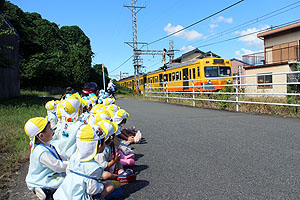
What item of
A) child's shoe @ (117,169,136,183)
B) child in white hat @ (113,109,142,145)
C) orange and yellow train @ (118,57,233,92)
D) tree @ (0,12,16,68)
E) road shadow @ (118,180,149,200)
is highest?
tree @ (0,12,16,68)

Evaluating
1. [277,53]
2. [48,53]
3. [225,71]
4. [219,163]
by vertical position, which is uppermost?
[48,53]

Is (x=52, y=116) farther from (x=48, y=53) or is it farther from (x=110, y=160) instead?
(x=48, y=53)

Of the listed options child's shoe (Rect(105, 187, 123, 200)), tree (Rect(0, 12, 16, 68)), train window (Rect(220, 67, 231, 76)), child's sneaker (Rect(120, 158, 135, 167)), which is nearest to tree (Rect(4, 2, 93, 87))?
tree (Rect(0, 12, 16, 68))

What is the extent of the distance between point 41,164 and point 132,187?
1.29 m

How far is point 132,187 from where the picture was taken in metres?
3.72

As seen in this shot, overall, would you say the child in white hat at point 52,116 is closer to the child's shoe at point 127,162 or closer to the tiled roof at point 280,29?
the child's shoe at point 127,162

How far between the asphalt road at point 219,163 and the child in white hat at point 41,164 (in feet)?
2.97

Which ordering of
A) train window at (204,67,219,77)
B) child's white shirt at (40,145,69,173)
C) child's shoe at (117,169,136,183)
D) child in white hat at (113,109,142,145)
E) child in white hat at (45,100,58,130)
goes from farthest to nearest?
1. train window at (204,67,219,77)
2. child in white hat at (45,100,58,130)
3. child in white hat at (113,109,142,145)
4. child's shoe at (117,169,136,183)
5. child's white shirt at (40,145,69,173)

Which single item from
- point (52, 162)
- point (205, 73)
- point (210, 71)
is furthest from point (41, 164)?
point (210, 71)

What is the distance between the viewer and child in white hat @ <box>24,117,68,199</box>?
120 inches

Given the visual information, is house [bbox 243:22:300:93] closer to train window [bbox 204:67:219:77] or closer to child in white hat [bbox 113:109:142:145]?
train window [bbox 204:67:219:77]

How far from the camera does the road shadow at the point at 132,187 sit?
11.6 ft

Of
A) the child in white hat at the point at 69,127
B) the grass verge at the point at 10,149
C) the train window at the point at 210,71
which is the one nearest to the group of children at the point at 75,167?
the child in white hat at the point at 69,127

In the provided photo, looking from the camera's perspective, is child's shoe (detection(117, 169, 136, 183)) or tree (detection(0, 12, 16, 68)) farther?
tree (detection(0, 12, 16, 68))
